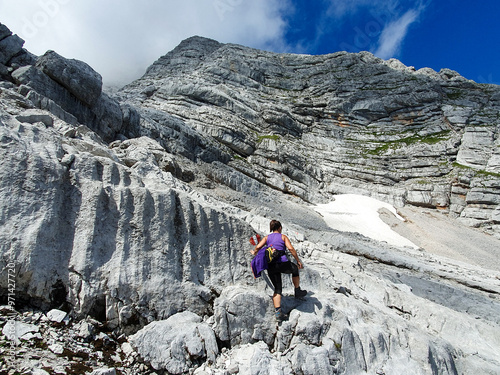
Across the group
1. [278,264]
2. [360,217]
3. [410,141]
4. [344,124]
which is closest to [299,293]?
[278,264]

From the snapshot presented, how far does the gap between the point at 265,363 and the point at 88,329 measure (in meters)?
3.70

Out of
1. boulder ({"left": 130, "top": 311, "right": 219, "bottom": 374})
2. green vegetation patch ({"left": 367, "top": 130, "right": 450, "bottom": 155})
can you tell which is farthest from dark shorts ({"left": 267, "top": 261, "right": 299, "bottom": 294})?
green vegetation patch ({"left": 367, "top": 130, "right": 450, "bottom": 155})

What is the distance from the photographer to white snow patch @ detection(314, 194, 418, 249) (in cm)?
3244

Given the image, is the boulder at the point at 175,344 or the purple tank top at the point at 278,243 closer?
the boulder at the point at 175,344

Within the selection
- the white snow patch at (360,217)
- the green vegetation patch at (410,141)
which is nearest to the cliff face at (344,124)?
the green vegetation patch at (410,141)

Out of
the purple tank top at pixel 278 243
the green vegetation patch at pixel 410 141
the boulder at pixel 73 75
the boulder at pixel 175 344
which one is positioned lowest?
the boulder at pixel 175 344

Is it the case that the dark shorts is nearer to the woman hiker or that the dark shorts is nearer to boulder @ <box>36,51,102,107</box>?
the woman hiker

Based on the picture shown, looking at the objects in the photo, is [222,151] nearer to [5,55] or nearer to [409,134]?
[5,55]

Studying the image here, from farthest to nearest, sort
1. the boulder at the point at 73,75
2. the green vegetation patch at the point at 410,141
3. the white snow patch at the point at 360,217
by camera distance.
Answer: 1. the green vegetation patch at the point at 410,141
2. the white snow patch at the point at 360,217
3. the boulder at the point at 73,75

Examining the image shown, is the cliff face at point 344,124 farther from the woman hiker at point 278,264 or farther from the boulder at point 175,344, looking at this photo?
the boulder at point 175,344

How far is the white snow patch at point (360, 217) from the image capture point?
3244 cm

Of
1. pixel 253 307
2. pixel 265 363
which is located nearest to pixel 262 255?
pixel 253 307

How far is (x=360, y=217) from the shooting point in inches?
1513

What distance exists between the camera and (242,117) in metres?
51.2
